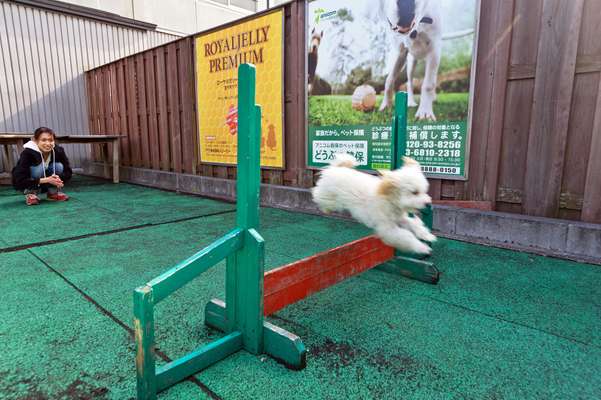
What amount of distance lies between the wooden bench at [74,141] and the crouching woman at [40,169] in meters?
1.11

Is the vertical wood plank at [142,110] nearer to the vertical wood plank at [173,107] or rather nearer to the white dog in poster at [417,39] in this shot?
the vertical wood plank at [173,107]

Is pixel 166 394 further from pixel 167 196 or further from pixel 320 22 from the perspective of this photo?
pixel 167 196

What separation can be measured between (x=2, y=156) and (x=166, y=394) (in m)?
8.40

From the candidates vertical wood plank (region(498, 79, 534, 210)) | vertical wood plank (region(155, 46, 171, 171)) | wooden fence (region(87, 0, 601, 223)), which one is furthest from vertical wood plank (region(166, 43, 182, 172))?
vertical wood plank (region(498, 79, 534, 210))

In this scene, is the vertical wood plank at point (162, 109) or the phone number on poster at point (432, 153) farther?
the vertical wood plank at point (162, 109)

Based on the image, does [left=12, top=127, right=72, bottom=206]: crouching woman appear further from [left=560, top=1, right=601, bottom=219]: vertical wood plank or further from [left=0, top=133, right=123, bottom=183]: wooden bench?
[left=560, top=1, right=601, bottom=219]: vertical wood plank

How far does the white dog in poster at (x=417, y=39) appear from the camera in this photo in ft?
10.6

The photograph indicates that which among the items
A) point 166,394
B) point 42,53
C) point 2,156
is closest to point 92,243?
point 166,394

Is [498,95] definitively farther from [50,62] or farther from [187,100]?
[50,62]

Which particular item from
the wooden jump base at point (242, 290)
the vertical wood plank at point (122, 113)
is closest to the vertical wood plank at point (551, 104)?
the wooden jump base at point (242, 290)

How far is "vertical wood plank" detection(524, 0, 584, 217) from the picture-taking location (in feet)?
8.74

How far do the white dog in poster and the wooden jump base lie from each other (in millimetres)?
2305

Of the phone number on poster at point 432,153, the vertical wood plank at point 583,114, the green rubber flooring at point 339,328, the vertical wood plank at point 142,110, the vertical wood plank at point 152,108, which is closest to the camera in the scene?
the green rubber flooring at point 339,328

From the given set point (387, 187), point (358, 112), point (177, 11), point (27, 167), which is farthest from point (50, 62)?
point (387, 187)
